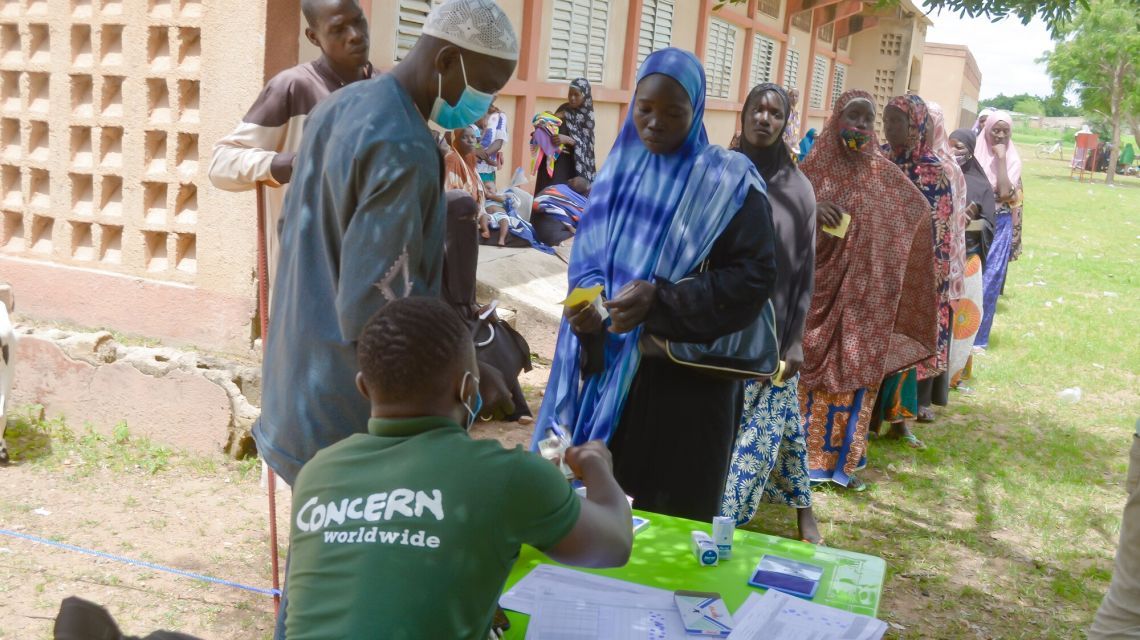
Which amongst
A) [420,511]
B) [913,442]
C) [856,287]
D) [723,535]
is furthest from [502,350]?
[420,511]

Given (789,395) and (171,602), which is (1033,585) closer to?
(789,395)

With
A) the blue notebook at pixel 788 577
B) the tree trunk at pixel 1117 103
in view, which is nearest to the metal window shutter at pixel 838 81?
the blue notebook at pixel 788 577

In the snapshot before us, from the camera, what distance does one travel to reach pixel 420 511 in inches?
68.6

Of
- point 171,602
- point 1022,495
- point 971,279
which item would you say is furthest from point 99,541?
point 971,279

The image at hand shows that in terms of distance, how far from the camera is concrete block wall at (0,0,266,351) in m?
6.20

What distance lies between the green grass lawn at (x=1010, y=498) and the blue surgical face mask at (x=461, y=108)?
276 cm

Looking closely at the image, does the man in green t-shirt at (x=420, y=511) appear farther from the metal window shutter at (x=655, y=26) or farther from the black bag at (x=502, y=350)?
the metal window shutter at (x=655, y=26)

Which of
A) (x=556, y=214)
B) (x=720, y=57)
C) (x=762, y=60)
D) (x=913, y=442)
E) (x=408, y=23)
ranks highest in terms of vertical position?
(x=762, y=60)

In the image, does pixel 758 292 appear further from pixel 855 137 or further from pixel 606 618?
pixel 855 137

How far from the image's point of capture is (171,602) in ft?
12.7

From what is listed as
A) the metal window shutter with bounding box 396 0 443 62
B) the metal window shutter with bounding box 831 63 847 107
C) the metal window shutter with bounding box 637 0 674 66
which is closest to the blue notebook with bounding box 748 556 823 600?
the metal window shutter with bounding box 396 0 443 62

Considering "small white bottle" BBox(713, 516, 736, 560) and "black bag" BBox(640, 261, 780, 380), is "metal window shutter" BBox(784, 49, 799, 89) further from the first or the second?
"small white bottle" BBox(713, 516, 736, 560)

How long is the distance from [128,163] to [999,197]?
7194 mm

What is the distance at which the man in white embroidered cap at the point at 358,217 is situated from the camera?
2.16 meters
